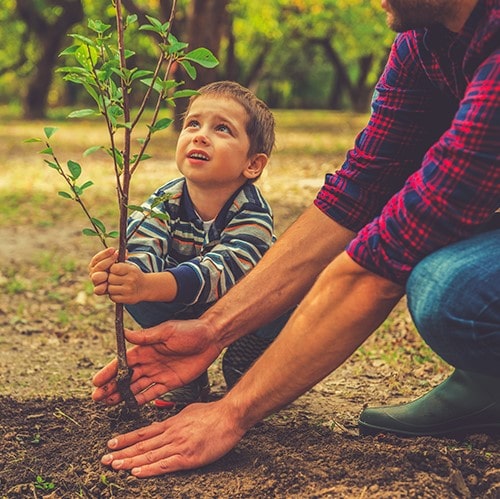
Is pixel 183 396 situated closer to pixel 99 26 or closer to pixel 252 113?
pixel 252 113

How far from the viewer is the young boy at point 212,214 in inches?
117

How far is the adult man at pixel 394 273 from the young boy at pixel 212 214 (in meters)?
Answer: 0.17

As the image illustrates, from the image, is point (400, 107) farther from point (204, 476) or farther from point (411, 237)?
point (204, 476)

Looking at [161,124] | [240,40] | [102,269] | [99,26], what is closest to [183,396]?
[102,269]

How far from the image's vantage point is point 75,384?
11.3 feet

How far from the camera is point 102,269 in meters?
2.57

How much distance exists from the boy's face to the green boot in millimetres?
946

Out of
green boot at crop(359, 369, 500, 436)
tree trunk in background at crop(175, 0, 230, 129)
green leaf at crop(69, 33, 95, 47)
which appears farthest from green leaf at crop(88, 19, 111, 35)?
tree trunk in background at crop(175, 0, 230, 129)

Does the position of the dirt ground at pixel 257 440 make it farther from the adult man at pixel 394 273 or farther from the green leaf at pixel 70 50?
the green leaf at pixel 70 50

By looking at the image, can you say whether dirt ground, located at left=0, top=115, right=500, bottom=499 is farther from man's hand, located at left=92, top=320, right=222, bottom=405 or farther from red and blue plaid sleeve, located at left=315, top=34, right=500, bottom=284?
red and blue plaid sleeve, located at left=315, top=34, right=500, bottom=284

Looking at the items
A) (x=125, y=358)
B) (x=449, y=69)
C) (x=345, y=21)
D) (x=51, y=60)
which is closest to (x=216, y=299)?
(x=125, y=358)

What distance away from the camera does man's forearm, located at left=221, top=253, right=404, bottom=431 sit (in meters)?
2.29

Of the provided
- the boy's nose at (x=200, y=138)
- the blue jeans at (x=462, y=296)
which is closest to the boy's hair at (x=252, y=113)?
the boy's nose at (x=200, y=138)

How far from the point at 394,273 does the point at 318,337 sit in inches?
10.3
